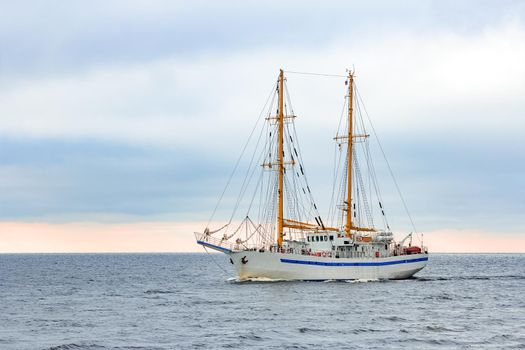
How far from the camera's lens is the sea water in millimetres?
48125

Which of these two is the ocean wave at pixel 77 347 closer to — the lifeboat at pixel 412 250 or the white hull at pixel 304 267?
the white hull at pixel 304 267

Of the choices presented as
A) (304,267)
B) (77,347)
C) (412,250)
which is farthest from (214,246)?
(77,347)

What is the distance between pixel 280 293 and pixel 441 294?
18879 millimetres

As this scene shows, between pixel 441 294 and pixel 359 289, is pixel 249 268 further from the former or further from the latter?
pixel 441 294

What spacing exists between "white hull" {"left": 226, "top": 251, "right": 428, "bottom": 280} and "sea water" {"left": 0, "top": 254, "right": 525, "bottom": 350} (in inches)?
57.2

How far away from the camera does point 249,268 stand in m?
90.2

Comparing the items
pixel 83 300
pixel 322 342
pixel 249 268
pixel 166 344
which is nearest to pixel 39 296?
pixel 83 300

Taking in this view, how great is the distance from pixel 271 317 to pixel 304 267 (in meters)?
30.6

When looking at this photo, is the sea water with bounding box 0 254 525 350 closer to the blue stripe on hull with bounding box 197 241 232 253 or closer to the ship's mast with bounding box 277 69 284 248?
the blue stripe on hull with bounding box 197 241 232 253

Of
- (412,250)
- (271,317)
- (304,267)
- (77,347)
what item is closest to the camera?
(77,347)

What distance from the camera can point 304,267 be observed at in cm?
9000

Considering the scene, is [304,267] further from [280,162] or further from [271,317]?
[271,317]

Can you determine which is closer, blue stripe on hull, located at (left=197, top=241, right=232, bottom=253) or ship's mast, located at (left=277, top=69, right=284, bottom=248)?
blue stripe on hull, located at (left=197, top=241, right=232, bottom=253)

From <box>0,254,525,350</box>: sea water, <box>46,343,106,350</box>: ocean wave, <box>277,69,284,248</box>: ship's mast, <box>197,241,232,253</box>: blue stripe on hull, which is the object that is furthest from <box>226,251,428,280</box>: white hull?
<box>46,343,106,350</box>: ocean wave
